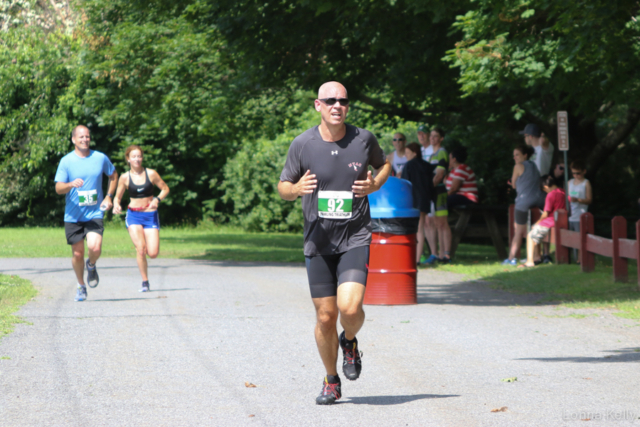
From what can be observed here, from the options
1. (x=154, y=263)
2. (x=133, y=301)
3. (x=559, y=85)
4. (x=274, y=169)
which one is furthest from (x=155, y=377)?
(x=274, y=169)

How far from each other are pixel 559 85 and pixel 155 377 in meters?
9.34

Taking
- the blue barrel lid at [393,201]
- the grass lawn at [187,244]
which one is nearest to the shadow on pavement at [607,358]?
the blue barrel lid at [393,201]

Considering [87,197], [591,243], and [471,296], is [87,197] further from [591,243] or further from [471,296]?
[591,243]

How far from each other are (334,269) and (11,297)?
6389mm

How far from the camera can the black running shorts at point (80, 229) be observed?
10.4m

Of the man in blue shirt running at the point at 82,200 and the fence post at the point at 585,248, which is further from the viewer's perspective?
the fence post at the point at 585,248

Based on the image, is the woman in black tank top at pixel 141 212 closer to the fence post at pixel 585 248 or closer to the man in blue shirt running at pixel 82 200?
the man in blue shirt running at pixel 82 200

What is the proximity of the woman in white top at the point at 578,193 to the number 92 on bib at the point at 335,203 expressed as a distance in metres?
9.34

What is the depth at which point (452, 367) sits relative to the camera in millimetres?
6465

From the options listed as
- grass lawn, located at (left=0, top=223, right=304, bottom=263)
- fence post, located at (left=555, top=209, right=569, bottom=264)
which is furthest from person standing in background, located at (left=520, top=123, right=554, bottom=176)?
grass lawn, located at (left=0, top=223, right=304, bottom=263)

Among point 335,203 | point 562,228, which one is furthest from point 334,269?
point 562,228

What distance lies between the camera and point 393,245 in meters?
10.1

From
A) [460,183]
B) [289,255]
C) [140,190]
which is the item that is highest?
[460,183]

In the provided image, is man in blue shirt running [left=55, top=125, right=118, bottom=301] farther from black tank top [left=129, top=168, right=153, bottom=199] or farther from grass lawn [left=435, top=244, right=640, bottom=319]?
grass lawn [left=435, top=244, right=640, bottom=319]
